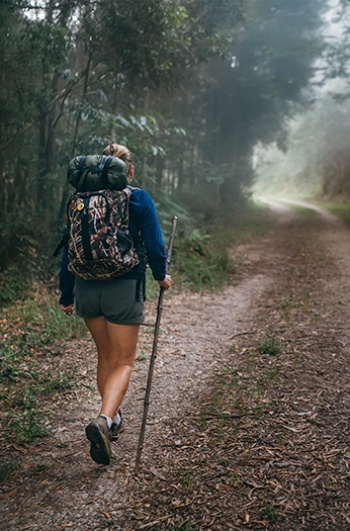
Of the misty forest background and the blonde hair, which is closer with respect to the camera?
→ the blonde hair

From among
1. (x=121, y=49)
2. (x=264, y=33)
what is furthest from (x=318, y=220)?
(x=121, y=49)

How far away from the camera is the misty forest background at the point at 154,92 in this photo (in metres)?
8.95

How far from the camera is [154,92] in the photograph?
43.1 ft

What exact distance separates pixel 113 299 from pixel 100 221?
1.89ft

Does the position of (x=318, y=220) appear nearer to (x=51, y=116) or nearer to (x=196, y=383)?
(x=51, y=116)

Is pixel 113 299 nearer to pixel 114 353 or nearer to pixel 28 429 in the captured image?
pixel 114 353

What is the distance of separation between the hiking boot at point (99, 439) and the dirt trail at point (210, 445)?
0.67 feet

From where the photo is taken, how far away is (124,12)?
9.32m

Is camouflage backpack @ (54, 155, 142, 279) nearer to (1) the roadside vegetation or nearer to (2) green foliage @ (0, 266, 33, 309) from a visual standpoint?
(1) the roadside vegetation

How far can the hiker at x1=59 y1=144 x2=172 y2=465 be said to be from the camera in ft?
10.6

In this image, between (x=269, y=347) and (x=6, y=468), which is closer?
(x=6, y=468)

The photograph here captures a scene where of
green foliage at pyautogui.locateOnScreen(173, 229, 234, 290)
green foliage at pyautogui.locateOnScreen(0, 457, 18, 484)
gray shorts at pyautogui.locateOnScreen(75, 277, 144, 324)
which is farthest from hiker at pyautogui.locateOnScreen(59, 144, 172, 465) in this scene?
green foliage at pyautogui.locateOnScreen(173, 229, 234, 290)

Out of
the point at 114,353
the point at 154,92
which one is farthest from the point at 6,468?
the point at 154,92

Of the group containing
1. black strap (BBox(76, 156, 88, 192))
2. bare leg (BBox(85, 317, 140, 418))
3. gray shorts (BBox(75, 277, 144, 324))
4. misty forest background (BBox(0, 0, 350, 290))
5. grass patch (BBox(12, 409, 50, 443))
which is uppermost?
misty forest background (BBox(0, 0, 350, 290))
